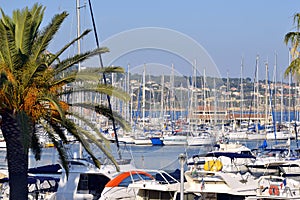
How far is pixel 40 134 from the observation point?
20.7 metres

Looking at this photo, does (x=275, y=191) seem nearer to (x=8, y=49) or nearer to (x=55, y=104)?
(x=55, y=104)

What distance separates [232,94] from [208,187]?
5701cm

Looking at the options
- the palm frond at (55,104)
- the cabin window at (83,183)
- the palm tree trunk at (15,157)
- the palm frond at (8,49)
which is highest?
the palm frond at (8,49)

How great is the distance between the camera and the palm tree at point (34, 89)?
18594 millimetres

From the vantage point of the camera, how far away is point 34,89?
18797 mm

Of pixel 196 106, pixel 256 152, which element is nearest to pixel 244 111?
pixel 256 152

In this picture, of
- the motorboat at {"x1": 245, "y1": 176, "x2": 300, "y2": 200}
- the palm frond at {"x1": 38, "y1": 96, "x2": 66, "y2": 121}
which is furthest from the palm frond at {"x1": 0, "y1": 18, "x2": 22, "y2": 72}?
the motorboat at {"x1": 245, "y1": 176, "x2": 300, "y2": 200}

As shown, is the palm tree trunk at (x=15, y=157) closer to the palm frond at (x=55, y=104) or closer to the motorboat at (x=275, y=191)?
the palm frond at (x=55, y=104)

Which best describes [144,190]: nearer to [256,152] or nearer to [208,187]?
[208,187]

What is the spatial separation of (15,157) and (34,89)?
85.0 inches

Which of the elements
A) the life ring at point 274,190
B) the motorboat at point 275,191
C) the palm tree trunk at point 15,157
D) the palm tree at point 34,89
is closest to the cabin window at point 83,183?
the palm tree at point 34,89

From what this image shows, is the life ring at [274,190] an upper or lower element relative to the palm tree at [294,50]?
lower

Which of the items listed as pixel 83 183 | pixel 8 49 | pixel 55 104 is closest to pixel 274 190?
pixel 83 183

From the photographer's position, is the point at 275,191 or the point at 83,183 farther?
the point at 83,183
